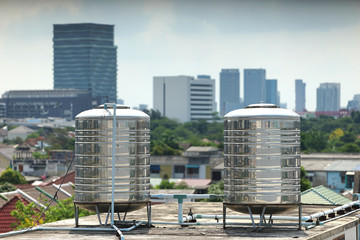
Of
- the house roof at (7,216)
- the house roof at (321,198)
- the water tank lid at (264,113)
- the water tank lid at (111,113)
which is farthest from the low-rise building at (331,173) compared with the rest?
the water tank lid at (111,113)

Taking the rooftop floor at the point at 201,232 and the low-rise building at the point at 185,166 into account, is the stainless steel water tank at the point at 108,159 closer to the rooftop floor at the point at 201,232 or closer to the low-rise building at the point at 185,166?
the rooftop floor at the point at 201,232

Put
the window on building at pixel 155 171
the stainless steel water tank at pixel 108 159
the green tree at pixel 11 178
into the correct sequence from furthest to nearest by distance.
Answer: the window on building at pixel 155 171
the green tree at pixel 11 178
the stainless steel water tank at pixel 108 159

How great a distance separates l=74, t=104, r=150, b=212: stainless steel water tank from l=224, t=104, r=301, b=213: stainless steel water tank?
1813mm

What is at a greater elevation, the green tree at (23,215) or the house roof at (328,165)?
the green tree at (23,215)

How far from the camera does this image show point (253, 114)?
16688 mm


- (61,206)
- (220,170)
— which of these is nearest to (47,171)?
(220,170)

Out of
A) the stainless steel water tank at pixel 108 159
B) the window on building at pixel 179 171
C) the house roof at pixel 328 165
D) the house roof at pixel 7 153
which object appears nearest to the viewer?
the stainless steel water tank at pixel 108 159

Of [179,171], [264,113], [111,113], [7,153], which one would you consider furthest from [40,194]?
[7,153]

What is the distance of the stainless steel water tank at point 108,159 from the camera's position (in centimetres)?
1695

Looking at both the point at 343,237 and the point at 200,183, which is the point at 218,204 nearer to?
the point at 343,237

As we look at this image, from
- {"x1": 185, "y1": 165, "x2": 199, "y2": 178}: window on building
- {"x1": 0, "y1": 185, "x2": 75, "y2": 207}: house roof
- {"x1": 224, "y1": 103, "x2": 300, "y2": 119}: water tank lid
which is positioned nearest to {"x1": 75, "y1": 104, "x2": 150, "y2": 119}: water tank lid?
{"x1": 224, "y1": 103, "x2": 300, "y2": 119}: water tank lid

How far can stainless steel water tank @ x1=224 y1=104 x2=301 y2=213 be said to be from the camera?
1655cm

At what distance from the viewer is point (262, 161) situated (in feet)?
54.2

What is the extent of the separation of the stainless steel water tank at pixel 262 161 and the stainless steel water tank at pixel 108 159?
1.81 metres
